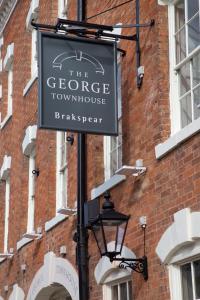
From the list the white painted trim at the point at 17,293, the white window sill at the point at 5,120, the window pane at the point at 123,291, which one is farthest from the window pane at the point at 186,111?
the white window sill at the point at 5,120

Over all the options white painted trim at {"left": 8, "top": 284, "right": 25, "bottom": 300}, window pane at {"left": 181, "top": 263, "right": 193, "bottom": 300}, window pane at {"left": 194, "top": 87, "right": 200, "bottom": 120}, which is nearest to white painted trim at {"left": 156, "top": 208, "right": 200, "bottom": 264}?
window pane at {"left": 181, "top": 263, "right": 193, "bottom": 300}

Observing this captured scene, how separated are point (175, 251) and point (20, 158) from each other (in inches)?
327

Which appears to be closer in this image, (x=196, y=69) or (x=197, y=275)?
(x=197, y=275)

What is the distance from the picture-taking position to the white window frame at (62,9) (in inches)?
551

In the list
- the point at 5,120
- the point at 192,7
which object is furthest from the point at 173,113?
the point at 5,120

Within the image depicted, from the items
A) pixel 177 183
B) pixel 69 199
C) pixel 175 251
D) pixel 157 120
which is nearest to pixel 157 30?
pixel 157 120

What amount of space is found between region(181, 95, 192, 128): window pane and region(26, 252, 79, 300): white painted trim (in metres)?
3.63

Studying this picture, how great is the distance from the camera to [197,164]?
26.1ft

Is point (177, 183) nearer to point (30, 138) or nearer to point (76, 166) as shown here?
point (76, 166)

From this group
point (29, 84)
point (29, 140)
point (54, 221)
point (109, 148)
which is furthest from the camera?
point (29, 84)

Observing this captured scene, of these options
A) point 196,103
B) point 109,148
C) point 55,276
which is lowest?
point 55,276

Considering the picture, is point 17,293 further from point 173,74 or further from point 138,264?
point 173,74

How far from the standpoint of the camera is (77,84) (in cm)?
940

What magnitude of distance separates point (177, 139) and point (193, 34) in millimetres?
1394
